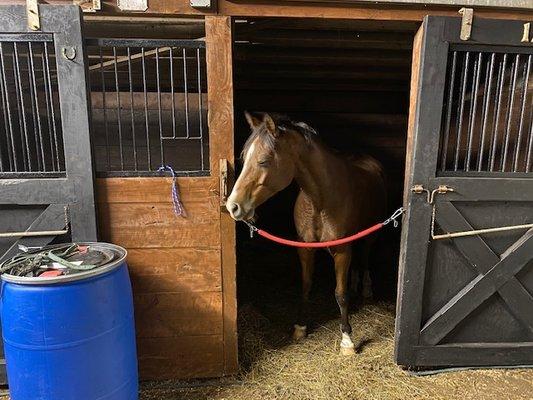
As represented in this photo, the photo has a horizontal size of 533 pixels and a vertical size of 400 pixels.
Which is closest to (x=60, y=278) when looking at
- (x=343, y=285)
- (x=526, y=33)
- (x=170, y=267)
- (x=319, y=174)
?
(x=170, y=267)

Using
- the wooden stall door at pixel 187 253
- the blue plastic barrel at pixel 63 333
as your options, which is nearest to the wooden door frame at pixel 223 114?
the wooden stall door at pixel 187 253

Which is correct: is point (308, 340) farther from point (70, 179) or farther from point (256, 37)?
point (256, 37)

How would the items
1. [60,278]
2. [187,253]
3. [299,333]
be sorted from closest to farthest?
[60,278]
[187,253]
[299,333]

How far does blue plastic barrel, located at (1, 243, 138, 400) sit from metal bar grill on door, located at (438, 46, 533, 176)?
6.74ft

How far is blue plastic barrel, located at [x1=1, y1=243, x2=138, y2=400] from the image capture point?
1638mm

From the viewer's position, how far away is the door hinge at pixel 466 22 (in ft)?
6.64

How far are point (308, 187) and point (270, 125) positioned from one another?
1.95ft

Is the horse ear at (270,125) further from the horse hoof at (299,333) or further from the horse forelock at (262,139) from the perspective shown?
the horse hoof at (299,333)

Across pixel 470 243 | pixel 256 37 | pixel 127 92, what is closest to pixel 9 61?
pixel 127 92

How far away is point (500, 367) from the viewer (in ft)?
8.28

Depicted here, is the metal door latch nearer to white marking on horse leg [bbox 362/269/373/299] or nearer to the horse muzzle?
the horse muzzle

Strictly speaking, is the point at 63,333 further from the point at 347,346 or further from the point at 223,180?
the point at 347,346

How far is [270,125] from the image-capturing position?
214cm

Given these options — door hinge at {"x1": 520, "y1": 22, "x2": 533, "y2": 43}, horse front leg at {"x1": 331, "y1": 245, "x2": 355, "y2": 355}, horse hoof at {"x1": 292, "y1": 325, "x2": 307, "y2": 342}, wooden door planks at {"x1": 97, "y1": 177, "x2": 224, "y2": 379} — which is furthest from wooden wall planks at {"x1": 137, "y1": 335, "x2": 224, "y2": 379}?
door hinge at {"x1": 520, "y1": 22, "x2": 533, "y2": 43}
